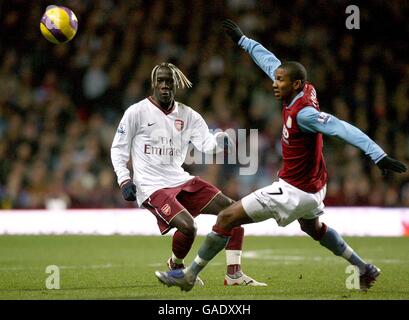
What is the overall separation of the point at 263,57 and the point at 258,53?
3.8 inches

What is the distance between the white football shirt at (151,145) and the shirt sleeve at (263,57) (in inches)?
39.6

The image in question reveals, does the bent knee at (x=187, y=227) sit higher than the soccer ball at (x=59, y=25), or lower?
lower

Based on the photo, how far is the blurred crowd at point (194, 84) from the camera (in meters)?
17.1

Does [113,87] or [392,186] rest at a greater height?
[113,87]

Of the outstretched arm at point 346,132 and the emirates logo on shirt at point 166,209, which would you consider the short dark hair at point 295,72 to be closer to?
the outstretched arm at point 346,132

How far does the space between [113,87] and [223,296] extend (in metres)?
11.2

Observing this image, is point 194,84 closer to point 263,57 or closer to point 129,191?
point 263,57

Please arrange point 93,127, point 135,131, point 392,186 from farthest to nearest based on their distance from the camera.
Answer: point 93,127 < point 392,186 < point 135,131

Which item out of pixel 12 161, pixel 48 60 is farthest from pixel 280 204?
pixel 48 60

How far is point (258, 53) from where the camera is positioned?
30.3ft

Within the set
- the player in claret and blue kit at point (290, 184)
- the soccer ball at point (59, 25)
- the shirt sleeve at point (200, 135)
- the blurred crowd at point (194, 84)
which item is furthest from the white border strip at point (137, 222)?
the player in claret and blue kit at point (290, 184)

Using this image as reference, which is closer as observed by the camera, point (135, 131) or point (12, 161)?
point (135, 131)
